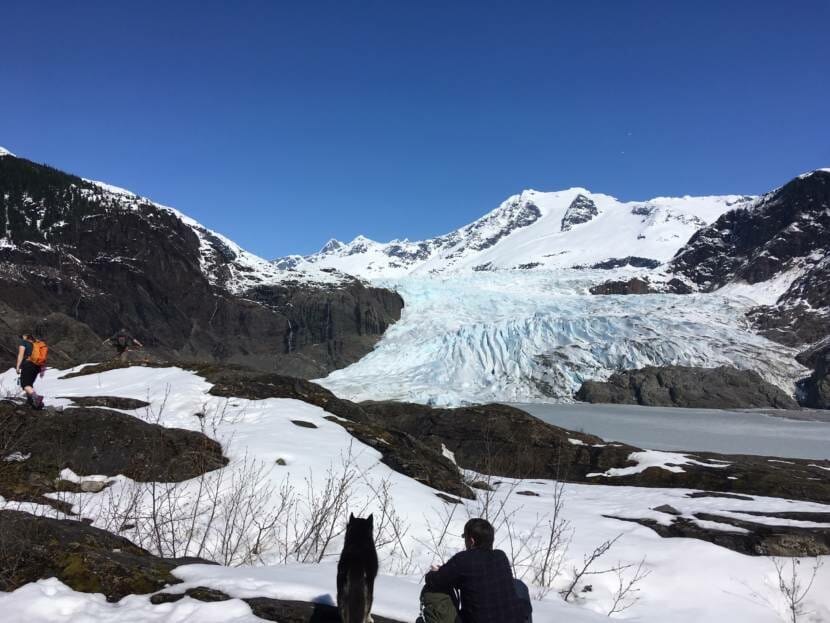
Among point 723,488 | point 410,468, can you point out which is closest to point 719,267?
point 723,488

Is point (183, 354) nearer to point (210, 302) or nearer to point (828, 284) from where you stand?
point (210, 302)

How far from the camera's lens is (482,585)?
12.2ft

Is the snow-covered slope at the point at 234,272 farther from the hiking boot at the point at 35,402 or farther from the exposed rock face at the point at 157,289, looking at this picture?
the hiking boot at the point at 35,402

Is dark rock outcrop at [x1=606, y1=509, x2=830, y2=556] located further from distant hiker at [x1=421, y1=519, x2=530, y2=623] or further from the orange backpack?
the orange backpack


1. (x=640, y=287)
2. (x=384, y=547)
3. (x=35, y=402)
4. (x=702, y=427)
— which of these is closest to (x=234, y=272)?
(x=702, y=427)

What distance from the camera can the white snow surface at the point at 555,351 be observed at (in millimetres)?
58094

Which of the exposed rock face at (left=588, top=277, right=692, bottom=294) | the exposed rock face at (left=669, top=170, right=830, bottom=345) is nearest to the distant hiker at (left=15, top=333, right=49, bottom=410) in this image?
the exposed rock face at (left=669, top=170, right=830, bottom=345)

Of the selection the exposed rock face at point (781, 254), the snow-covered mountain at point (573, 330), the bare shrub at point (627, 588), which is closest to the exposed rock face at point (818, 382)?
the snow-covered mountain at point (573, 330)

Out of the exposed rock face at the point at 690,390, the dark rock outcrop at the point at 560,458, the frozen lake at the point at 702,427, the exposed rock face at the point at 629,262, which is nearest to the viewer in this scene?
the dark rock outcrop at the point at 560,458

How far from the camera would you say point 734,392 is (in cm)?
5562

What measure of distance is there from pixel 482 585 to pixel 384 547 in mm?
5142

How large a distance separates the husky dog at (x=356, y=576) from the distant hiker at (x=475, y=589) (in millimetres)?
435

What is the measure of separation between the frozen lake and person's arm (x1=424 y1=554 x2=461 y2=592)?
109 ft

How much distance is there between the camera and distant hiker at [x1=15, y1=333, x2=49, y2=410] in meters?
9.36
